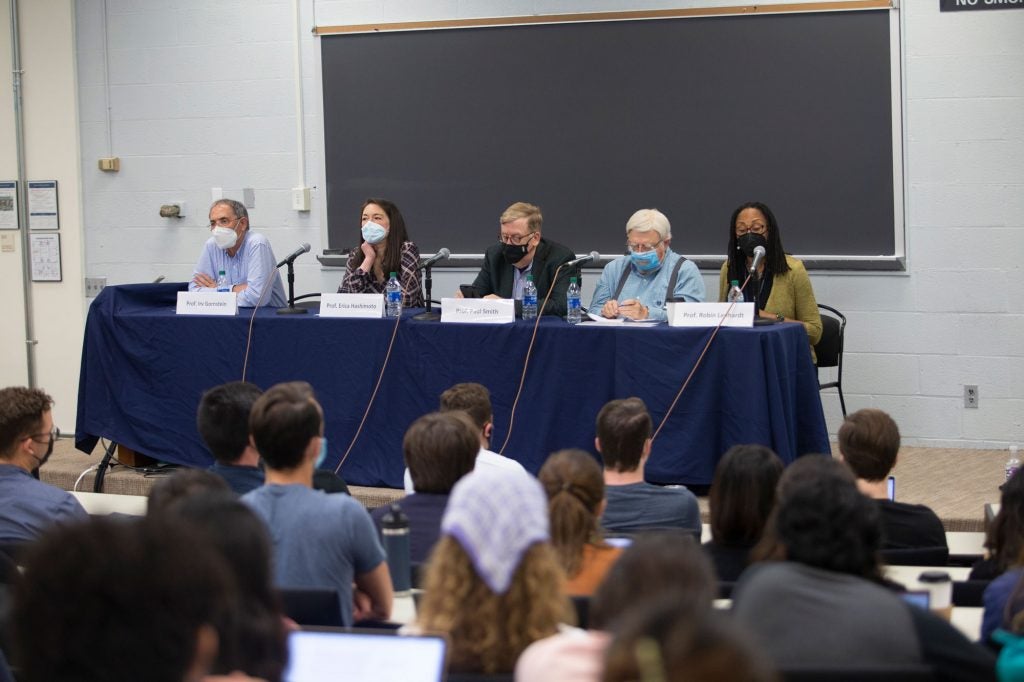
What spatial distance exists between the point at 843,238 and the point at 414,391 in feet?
7.23

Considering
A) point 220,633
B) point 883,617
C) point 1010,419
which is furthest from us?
point 1010,419

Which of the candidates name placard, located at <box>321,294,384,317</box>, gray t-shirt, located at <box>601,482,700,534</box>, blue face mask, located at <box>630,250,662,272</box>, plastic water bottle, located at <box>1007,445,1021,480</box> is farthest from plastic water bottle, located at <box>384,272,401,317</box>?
plastic water bottle, located at <box>1007,445,1021,480</box>

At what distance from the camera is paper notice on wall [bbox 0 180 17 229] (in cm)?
701

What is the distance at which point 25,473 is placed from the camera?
3010 millimetres

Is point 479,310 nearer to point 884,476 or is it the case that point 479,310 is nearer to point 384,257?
point 384,257

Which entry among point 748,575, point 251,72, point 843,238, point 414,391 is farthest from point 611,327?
point 251,72

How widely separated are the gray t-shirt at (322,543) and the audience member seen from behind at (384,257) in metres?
3.00

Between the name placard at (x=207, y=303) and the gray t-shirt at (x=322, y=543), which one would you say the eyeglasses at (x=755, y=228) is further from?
the gray t-shirt at (x=322, y=543)

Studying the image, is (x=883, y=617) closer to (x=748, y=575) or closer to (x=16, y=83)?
(x=748, y=575)

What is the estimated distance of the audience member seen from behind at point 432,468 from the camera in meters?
2.74

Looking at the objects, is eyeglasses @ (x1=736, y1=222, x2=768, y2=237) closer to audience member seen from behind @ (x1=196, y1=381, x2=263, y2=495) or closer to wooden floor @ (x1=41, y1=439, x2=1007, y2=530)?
wooden floor @ (x1=41, y1=439, x2=1007, y2=530)

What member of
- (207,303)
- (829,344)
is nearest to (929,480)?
(829,344)

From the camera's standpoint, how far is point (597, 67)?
608 centimetres

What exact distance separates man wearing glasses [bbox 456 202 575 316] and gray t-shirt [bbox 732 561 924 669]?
3247 mm
